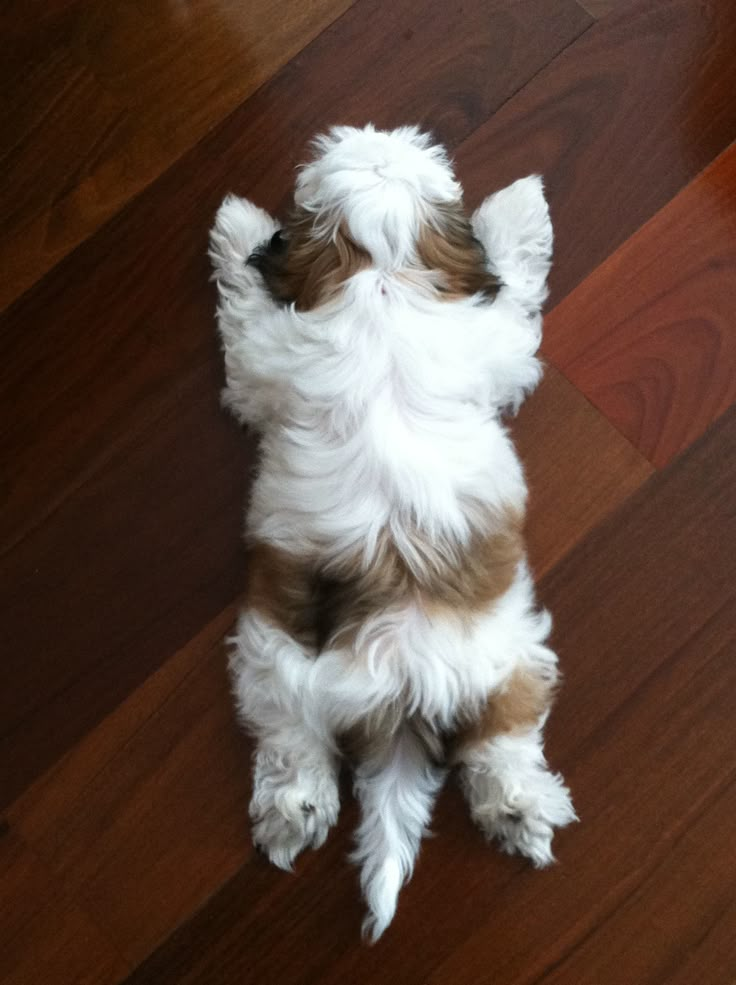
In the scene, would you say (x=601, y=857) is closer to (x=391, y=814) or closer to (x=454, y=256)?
(x=391, y=814)

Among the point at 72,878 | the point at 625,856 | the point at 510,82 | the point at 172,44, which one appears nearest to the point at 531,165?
the point at 510,82

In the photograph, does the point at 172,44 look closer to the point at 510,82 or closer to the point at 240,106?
the point at 240,106

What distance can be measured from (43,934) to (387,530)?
3.02 ft

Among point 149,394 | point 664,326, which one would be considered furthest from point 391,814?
point 664,326

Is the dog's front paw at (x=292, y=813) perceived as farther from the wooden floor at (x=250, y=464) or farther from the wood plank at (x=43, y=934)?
the wood plank at (x=43, y=934)

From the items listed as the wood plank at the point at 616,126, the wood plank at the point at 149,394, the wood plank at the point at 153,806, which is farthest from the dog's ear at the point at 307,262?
the wood plank at the point at 153,806

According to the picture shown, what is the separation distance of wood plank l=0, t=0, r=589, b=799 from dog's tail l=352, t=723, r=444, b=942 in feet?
1.32

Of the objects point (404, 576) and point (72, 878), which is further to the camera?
point (72, 878)

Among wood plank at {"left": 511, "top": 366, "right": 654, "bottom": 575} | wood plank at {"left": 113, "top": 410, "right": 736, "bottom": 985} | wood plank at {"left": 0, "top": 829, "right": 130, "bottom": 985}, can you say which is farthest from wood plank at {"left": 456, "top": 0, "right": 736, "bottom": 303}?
wood plank at {"left": 0, "top": 829, "right": 130, "bottom": 985}

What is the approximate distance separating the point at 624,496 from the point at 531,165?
0.58m

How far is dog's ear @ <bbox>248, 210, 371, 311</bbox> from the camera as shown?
129cm

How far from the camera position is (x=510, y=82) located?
164 centimetres

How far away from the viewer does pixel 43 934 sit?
1.56 m

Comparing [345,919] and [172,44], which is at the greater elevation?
[172,44]
